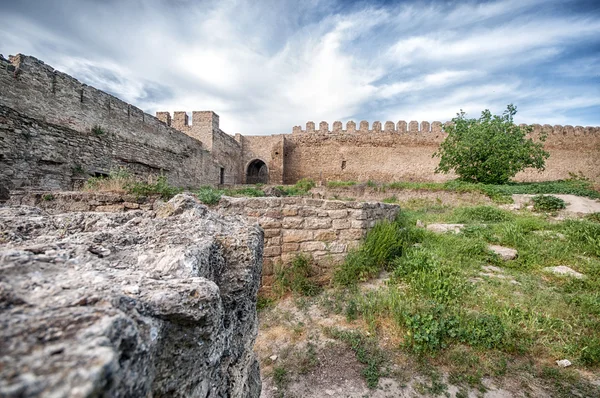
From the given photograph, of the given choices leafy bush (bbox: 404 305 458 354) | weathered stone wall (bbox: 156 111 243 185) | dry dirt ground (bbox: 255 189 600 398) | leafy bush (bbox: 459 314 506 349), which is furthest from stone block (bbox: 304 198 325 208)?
weathered stone wall (bbox: 156 111 243 185)

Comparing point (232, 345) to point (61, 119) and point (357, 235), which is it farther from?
point (61, 119)

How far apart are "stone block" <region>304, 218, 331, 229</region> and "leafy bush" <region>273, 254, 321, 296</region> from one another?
0.46 m

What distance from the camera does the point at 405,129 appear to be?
867 inches

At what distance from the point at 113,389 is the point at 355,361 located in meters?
2.44

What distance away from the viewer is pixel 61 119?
8.28 metres

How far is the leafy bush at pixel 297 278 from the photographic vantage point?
3.82 metres

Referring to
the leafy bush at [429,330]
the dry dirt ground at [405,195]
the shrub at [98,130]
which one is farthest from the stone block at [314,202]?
the dry dirt ground at [405,195]

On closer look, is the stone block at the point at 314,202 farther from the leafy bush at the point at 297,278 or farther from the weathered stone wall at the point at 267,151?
the weathered stone wall at the point at 267,151

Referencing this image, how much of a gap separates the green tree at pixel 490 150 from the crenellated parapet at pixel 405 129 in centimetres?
487

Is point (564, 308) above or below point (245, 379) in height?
below

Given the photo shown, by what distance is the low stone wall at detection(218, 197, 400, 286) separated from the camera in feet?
13.5

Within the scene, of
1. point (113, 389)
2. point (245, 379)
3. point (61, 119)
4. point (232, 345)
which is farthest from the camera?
point (61, 119)

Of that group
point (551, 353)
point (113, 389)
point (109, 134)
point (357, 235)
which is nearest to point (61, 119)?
point (109, 134)

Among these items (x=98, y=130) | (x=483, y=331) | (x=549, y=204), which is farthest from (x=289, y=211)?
(x=549, y=204)
